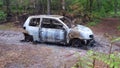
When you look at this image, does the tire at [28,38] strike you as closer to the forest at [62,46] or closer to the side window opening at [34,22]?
the forest at [62,46]

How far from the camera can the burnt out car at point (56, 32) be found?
12.8 metres

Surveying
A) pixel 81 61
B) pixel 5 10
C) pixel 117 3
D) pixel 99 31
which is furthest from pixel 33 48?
pixel 117 3

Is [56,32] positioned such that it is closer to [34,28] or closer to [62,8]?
[34,28]

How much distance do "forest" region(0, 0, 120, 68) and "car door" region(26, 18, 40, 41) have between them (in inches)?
8.9

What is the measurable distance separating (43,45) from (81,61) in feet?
37.5

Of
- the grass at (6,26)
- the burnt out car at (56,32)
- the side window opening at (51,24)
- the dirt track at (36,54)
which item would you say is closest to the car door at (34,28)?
the burnt out car at (56,32)

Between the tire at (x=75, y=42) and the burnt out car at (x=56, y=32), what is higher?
the burnt out car at (x=56, y=32)

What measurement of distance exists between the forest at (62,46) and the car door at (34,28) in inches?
8.9

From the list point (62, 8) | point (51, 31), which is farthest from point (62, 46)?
point (62, 8)

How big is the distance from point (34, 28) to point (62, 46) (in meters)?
1.84

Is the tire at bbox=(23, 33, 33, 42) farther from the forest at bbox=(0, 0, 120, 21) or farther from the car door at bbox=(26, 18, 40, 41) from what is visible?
the forest at bbox=(0, 0, 120, 21)

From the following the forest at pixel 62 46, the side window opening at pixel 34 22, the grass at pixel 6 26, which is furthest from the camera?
the grass at pixel 6 26

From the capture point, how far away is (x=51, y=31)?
13156mm

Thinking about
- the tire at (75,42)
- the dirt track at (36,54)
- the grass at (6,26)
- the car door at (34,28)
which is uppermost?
the car door at (34,28)
